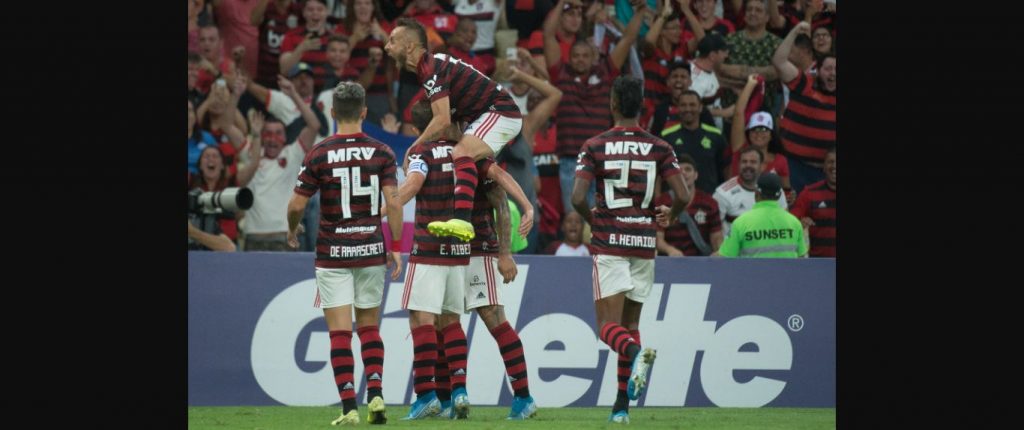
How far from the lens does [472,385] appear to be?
502 inches

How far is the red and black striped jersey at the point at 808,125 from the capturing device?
15664 millimetres

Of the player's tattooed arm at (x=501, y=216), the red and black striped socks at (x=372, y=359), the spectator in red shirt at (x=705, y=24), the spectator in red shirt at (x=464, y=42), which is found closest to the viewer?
the red and black striped socks at (x=372, y=359)

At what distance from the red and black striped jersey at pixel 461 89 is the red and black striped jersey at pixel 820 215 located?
18.2 ft

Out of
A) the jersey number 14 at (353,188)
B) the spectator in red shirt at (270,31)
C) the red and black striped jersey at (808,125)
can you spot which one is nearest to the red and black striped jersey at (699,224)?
the red and black striped jersey at (808,125)

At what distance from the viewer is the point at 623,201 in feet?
32.9

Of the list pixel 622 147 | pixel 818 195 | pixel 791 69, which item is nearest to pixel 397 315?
pixel 622 147

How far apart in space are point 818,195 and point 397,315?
5.05 metres

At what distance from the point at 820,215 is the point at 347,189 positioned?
23.3 feet

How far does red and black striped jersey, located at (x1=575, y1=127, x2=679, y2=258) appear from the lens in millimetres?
9953

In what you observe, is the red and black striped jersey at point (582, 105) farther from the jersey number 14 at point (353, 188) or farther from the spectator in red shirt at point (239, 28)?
the jersey number 14 at point (353, 188)

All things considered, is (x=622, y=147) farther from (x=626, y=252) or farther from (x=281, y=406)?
(x=281, y=406)

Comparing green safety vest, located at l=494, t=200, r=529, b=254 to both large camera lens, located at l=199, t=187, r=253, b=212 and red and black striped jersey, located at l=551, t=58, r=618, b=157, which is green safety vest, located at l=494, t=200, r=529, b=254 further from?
large camera lens, located at l=199, t=187, r=253, b=212

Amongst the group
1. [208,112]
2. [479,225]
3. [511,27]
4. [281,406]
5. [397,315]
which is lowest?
[281,406]

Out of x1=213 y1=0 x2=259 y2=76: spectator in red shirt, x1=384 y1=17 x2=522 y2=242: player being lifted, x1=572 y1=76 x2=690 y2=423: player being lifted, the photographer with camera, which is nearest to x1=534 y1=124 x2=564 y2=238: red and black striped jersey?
the photographer with camera
